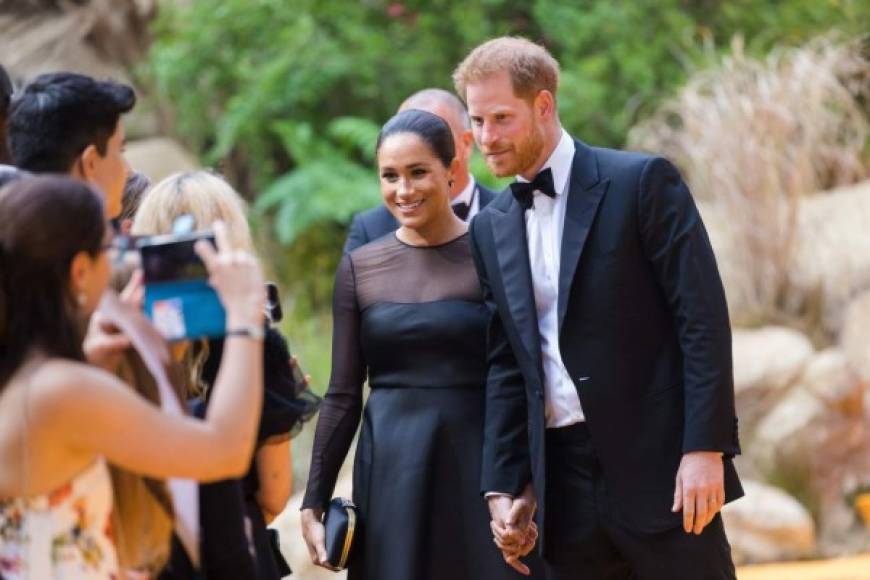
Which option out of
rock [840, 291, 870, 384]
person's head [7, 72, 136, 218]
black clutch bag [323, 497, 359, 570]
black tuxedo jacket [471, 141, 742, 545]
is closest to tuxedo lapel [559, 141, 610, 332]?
black tuxedo jacket [471, 141, 742, 545]

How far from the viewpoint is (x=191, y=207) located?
11.1 feet

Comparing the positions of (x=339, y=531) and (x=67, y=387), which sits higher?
(x=67, y=387)

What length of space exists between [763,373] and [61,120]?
18.3ft

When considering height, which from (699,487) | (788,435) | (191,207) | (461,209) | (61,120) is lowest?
(788,435)

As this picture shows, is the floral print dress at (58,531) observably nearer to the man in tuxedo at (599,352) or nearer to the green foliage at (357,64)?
the man in tuxedo at (599,352)

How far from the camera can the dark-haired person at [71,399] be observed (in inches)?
101

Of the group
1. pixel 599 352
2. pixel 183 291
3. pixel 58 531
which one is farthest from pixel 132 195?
pixel 58 531

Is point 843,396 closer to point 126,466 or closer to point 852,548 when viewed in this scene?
point 852,548

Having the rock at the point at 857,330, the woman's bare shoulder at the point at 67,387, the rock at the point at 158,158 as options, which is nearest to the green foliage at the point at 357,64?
the rock at the point at 158,158

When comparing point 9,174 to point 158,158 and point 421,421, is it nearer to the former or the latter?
point 421,421

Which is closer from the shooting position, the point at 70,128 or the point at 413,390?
the point at 70,128

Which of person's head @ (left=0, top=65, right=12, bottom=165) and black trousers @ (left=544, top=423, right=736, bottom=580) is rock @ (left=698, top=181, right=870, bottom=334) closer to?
black trousers @ (left=544, top=423, right=736, bottom=580)

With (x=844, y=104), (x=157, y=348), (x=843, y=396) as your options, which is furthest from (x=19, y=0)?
(x=157, y=348)

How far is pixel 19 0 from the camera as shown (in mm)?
12969
